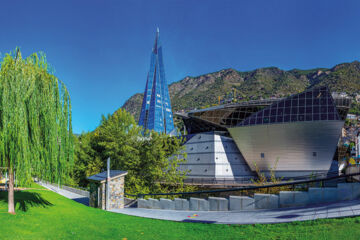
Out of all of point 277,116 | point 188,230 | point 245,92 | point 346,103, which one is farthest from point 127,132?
point 245,92

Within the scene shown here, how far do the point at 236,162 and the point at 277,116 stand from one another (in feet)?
27.7

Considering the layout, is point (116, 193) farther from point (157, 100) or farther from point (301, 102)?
point (157, 100)

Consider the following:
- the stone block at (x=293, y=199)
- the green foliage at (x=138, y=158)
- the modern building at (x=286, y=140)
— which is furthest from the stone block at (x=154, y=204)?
the modern building at (x=286, y=140)

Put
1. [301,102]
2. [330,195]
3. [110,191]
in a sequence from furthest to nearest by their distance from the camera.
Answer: [301,102], [110,191], [330,195]

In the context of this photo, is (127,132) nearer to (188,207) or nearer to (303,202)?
(188,207)

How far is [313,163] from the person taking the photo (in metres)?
29.5

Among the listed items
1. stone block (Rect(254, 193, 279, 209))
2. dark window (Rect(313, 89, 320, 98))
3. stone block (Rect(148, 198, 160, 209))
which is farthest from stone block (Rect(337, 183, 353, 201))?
dark window (Rect(313, 89, 320, 98))

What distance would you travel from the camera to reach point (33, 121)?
369 inches

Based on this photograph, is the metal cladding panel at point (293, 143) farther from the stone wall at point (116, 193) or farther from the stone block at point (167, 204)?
the stone wall at point (116, 193)

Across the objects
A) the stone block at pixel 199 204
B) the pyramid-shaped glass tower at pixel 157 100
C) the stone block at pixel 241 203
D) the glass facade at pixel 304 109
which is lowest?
the stone block at pixel 199 204

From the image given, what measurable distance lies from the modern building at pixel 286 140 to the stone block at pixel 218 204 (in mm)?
14584

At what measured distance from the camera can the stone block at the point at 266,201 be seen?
29.2 ft

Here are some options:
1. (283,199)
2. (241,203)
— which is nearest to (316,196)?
(283,199)

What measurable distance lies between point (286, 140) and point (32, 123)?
88.1 ft
